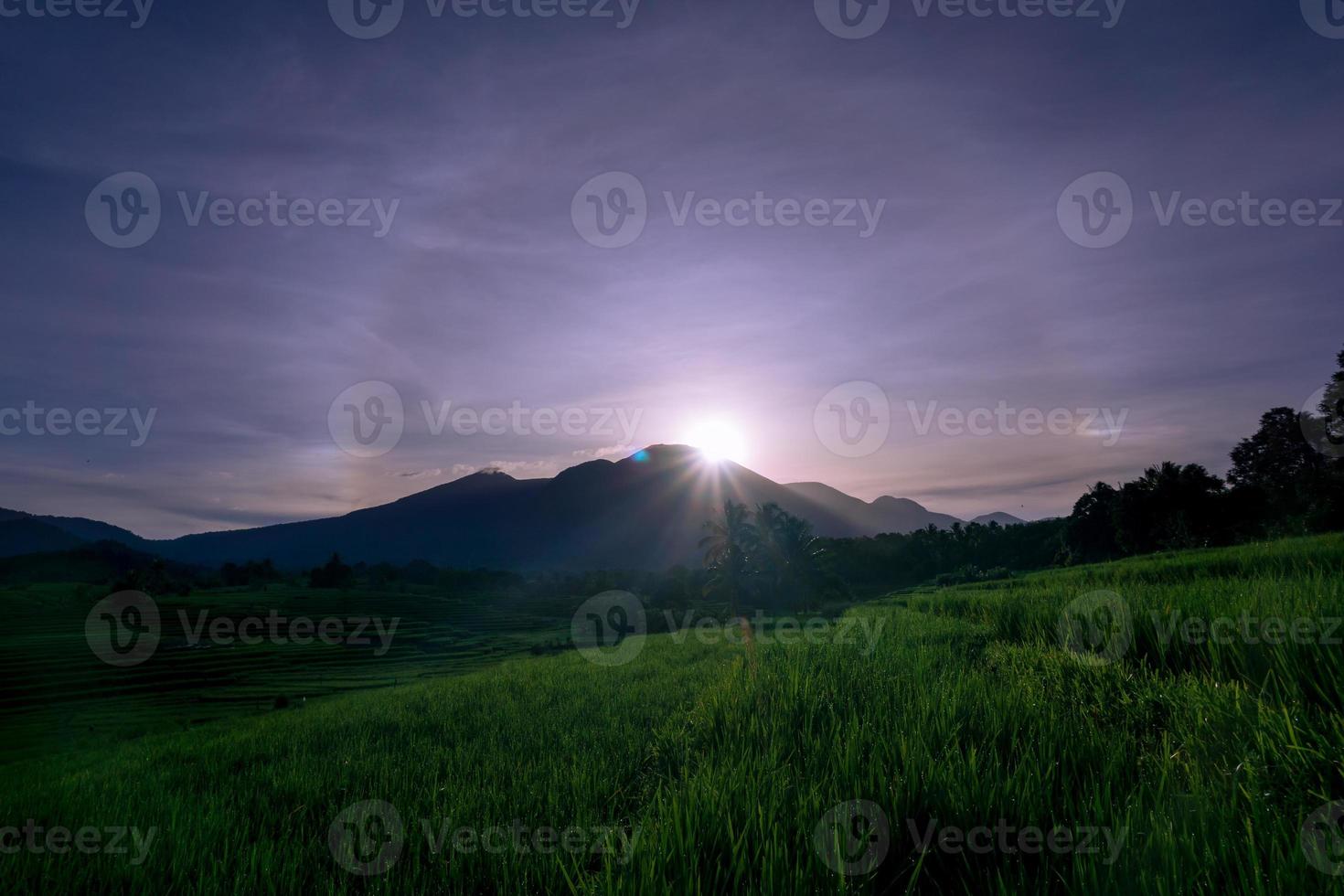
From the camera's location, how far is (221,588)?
547 ft

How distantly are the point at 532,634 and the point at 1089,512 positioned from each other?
301 feet

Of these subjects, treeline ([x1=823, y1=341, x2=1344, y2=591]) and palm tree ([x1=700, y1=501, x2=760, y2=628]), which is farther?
palm tree ([x1=700, y1=501, x2=760, y2=628])

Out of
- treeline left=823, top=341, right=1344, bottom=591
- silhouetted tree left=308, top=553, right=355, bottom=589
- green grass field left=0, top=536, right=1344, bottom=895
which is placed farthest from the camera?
silhouetted tree left=308, top=553, right=355, bottom=589

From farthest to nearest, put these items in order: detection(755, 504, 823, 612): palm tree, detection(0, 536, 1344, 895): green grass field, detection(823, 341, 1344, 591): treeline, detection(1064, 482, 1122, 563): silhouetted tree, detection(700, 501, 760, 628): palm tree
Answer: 1. detection(1064, 482, 1122, 563): silhouetted tree
2. detection(755, 504, 823, 612): palm tree
3. detection(700, 501, 760, 628): palm tree
4. detection(823, 341, 1344, 591): treeline
5. detection(0, 536, 1344, 895): green grass field

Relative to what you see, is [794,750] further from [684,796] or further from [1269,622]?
[1269,622]

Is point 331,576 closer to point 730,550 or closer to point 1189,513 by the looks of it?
point 730,550

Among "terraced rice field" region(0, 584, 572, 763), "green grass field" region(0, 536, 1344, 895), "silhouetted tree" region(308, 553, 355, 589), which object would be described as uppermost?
"green grass field" region(0, 536, 1344, 895)

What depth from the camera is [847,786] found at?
309cm

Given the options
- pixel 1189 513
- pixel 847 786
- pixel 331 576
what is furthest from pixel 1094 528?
pixel 331 576

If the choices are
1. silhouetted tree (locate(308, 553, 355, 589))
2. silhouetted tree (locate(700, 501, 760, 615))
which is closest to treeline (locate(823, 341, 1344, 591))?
silhouetted tree (locate(700, 501, 760, 615))

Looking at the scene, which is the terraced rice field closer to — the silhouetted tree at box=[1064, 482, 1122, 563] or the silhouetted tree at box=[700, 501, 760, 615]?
the silhouetted tree at box=[700, 501, 760, 615]

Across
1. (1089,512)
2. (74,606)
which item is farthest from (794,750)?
(74,606)

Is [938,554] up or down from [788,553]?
down

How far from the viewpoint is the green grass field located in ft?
7.77
